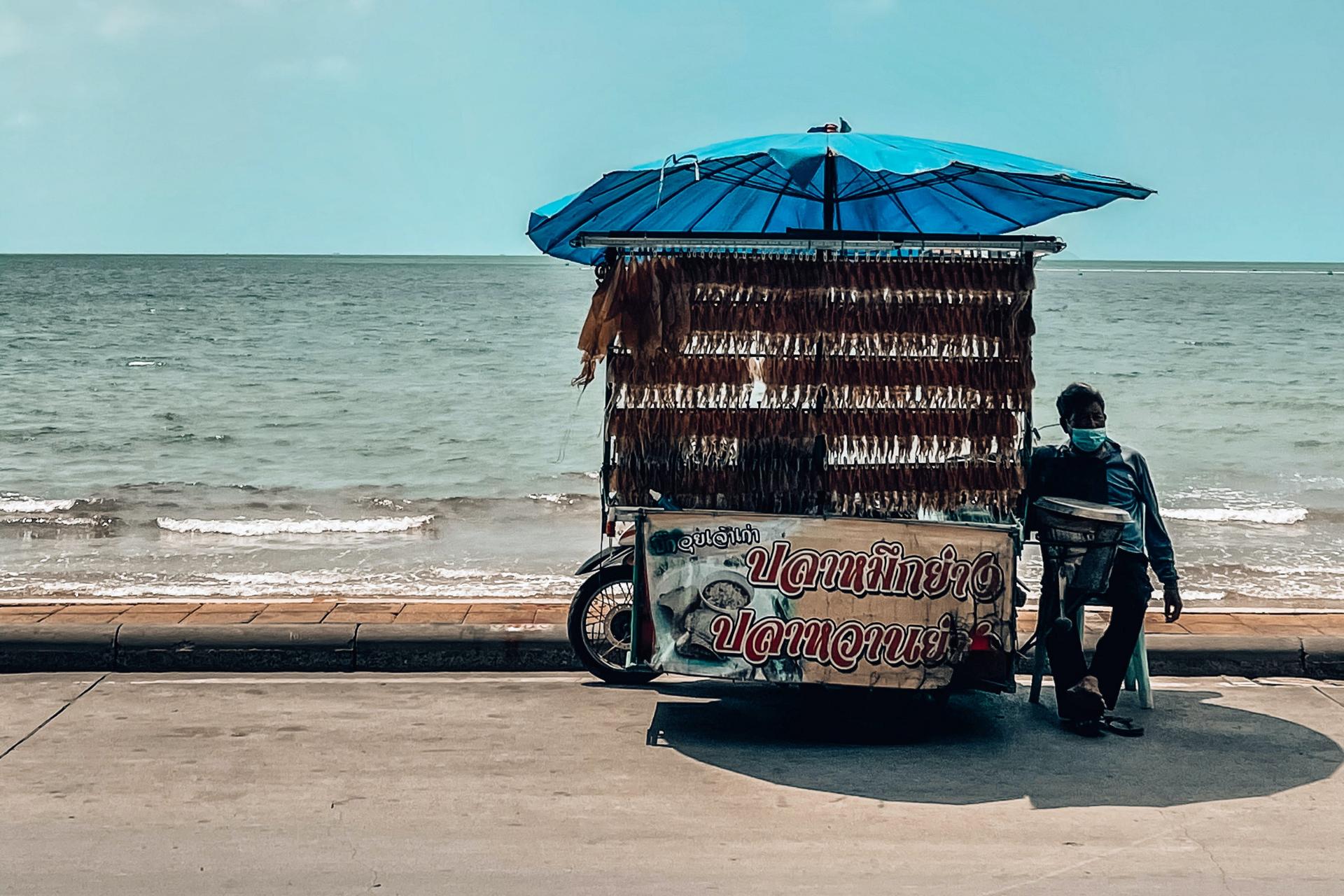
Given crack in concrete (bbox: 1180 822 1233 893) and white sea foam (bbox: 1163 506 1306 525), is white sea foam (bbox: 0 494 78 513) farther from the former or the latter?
crack in concrete (bbox: 1180 822 1233 893)

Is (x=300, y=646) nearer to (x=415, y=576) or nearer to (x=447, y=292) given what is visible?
(x=415, y=576)

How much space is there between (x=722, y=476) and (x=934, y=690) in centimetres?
129

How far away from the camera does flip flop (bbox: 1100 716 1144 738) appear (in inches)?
223

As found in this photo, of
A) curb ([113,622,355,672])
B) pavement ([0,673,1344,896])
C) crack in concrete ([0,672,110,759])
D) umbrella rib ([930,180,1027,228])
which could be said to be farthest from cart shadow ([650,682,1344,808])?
crack in concrete ([0,672,110,759])

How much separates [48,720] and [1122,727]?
465 cm

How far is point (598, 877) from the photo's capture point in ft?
13.4

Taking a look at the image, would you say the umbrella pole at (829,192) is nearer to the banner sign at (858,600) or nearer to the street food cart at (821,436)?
the street food cart at (821,436)

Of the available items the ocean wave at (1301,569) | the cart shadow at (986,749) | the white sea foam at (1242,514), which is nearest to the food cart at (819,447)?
the cart shadow at (986,749)

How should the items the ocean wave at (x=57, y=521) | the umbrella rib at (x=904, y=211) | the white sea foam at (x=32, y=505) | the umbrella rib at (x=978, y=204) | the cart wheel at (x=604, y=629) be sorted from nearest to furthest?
the cart wheel at (x=604, y=629)
the umbrella rib at (x=978, y=204)
the umbrella rib at (x=904, y=211)
the ocean wave at (x=57, y=521)
the white sea foam at (x=32, y=505)

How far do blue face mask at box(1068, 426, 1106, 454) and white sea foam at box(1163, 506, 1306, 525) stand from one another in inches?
320

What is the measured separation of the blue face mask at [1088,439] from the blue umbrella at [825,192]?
1038mm

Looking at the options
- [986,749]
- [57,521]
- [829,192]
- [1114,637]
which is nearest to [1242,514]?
[1114,637]

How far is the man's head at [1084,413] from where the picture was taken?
5711 millimetres

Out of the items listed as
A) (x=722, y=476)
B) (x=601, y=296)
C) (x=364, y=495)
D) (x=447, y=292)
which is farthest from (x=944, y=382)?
(x=447, y=292)
